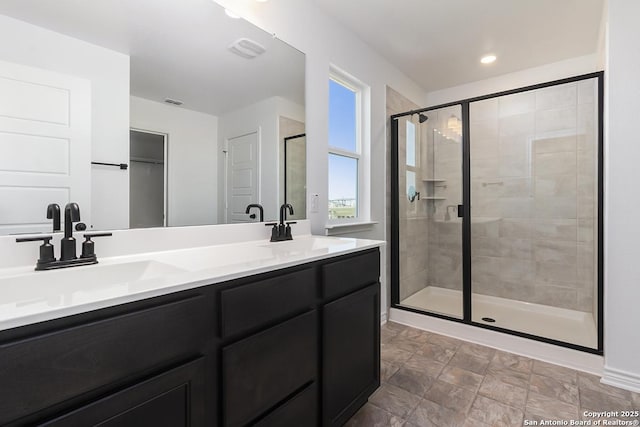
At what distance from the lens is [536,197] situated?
295cm

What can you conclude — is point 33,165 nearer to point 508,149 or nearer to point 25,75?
point 25,75

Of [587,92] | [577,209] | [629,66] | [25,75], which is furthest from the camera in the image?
[577,209]

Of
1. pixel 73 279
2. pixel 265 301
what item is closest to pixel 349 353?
→ pixel 265 301

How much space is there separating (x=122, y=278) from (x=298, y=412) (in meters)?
0.81

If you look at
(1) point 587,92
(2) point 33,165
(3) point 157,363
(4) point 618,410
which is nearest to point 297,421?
(3) point 157,363

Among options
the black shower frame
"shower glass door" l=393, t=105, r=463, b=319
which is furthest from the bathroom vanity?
"shower glass door" l=393, t=105, r=463, b=319

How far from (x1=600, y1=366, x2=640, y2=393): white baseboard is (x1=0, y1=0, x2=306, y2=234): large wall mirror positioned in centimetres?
226

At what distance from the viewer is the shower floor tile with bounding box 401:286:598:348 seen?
2.33 m

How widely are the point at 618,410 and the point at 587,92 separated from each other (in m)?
2.39

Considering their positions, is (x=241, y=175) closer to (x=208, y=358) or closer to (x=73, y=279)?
(x=73, y=279)

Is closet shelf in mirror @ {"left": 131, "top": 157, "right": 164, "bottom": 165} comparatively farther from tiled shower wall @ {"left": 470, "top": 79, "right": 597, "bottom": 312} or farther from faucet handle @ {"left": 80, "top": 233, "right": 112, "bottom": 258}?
tiled shower wall @ {"left": 470, "top": 79, "right": 597, "bottom": 312}

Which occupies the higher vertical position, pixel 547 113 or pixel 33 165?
pixel 547 113

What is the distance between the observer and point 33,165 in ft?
3.39

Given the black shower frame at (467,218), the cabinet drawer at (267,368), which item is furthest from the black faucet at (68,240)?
the black shower frame at (467,218)
